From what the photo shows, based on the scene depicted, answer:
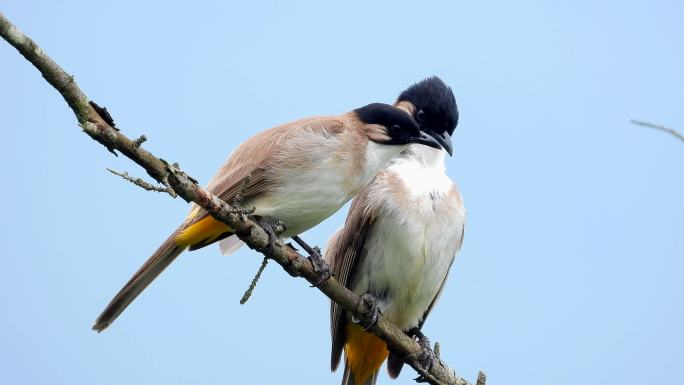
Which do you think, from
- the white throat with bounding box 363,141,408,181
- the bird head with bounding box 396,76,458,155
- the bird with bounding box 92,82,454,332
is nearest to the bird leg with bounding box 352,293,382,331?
the bird with bounding box 92,82,454,332

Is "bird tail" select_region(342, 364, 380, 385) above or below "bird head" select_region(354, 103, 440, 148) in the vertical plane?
below

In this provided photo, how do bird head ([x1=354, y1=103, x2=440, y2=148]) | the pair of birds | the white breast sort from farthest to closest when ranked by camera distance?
the white breast → bird head ([x1=354, y1=103, x2=440, y2=148]) → the pair of birds

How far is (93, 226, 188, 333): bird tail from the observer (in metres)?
4.66

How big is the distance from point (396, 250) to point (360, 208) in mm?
388

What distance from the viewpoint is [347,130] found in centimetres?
533

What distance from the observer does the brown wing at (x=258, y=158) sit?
16.3 ft

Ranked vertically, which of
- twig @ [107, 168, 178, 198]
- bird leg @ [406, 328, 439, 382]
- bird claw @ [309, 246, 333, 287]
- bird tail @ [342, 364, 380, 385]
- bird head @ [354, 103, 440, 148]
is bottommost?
bird tail @ [342, 364, 380, 385]

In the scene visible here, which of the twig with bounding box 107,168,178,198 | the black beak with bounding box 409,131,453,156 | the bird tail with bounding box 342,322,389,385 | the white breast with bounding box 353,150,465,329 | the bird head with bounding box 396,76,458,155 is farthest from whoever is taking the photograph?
the bird head with bounding box 396,76,458,155

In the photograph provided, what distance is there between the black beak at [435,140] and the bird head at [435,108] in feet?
0.54

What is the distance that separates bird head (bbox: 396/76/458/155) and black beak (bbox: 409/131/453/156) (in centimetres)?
16

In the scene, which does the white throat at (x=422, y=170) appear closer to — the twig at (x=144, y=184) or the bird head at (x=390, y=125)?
the bird head at (x=390, y=125)

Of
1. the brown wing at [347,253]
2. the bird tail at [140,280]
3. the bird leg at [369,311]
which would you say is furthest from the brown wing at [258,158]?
the bird leg at [369,311]

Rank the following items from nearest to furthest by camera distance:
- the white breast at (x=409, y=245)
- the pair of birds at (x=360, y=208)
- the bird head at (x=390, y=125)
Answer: the pair of birds at (x=360, y=208)
the bird head at (x=390, y=125)
the white breast at (x=409, y=245)

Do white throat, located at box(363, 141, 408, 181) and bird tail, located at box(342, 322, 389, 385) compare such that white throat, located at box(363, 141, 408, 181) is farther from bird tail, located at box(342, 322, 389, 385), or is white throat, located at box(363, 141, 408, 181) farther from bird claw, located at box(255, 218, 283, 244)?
bird tail, located at box(342, 322, 389, 385)
